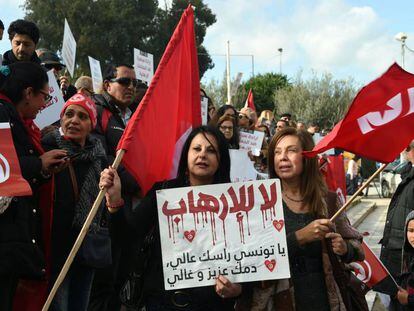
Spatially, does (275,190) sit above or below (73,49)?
below

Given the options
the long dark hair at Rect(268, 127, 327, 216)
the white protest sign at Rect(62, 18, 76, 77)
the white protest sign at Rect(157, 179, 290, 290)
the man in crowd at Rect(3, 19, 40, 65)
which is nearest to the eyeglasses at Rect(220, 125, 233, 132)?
the man in crowd at Rect(3, 19, 40, 65)

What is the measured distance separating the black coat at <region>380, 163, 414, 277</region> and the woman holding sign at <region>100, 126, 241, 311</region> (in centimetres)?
255

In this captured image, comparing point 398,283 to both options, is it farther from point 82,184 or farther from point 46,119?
point 46,119

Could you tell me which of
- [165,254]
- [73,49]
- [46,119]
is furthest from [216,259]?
[73,49]

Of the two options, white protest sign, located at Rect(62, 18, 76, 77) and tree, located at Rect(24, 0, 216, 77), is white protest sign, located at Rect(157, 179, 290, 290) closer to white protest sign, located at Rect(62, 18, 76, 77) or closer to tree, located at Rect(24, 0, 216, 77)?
white protest sign, located at Rect(62, 18, 76, 77)

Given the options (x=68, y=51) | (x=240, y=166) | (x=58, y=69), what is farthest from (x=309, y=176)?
(x=68, y=51)

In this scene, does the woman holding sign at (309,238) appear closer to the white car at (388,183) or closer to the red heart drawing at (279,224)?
the red heart drawing at (279,224)

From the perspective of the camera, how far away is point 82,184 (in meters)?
4.12

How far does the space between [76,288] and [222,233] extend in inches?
54.3

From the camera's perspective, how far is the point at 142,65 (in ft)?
31.8

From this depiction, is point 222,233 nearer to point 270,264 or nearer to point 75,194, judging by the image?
point 270,264

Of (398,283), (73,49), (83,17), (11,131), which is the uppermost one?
(83,17)

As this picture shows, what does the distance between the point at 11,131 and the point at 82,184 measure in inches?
29.0

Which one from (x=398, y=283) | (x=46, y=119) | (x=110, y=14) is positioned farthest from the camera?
(x=110, y=14)
